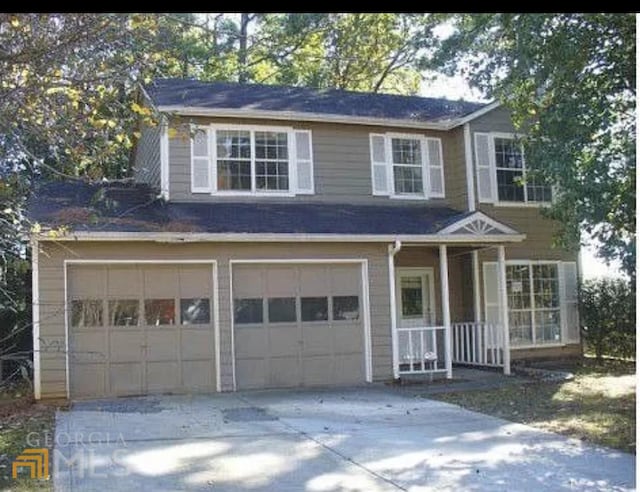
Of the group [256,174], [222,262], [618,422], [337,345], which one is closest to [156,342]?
[222,262]

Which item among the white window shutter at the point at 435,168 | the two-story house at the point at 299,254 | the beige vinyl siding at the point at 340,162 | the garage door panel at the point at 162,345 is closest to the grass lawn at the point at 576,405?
the two-story house at the point at 299,254

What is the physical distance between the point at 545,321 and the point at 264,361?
7.72m

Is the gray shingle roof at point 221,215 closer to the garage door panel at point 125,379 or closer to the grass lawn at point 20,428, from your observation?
the garage door panel at point 125,379

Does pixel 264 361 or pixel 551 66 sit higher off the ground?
pixel 551 66

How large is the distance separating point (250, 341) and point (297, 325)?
0.96 meters

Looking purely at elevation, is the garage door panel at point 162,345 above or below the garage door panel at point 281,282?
below

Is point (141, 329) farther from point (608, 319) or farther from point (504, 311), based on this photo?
point (608, 319)

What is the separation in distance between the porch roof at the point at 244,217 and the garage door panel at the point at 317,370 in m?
2.40

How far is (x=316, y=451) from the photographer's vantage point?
26.8 ft

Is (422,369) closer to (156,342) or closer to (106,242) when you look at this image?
(156,342)

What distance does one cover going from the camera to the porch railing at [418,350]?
1489cm

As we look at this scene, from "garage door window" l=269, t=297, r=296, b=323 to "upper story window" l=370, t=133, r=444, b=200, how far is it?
387 centimetres

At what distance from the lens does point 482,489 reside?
6734 millimetres

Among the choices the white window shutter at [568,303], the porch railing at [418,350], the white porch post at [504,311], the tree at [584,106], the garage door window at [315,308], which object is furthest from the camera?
the white window shutter at [568,303]
